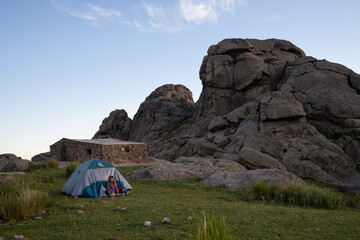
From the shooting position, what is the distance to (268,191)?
59.5 ft

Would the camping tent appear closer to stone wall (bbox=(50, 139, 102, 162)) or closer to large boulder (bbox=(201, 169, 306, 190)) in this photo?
large boulder (bbox=(201, 169, 306, 190))

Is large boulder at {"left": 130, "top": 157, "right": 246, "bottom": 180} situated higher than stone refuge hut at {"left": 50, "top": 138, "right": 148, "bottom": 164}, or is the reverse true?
stone refuge hut at {"left": 50, "top": 138, "right": 148, "bottom": 164}

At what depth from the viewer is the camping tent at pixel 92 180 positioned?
18484 mm

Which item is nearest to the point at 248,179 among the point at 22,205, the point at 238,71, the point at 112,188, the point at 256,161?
the point at 112,188

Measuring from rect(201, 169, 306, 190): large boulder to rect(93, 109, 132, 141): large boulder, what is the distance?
64.8 metres

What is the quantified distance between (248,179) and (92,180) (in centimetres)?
1147

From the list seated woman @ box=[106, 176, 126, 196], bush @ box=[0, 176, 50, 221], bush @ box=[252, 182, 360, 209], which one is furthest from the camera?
seated woman @ box=[106, 176, 126, 196]

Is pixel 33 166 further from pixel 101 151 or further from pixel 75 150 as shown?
pixel 75 150

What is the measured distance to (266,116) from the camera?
144 feet

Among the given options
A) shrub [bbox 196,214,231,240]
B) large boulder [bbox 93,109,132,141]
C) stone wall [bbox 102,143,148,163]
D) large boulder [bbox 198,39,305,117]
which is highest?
large boulder [bbox 198,39,305,117]

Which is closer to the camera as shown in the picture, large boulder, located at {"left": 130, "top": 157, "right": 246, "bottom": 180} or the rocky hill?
large boulder, located at {"left": 130, "top": 157, "right": 246, "bottom": 180}

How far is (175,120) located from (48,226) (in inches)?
2727

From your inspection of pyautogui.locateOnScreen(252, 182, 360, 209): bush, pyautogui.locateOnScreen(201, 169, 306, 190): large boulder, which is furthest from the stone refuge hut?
pyautogui.locateOnScreen(252, 182, 360, 209): bush

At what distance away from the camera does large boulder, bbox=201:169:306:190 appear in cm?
2202
